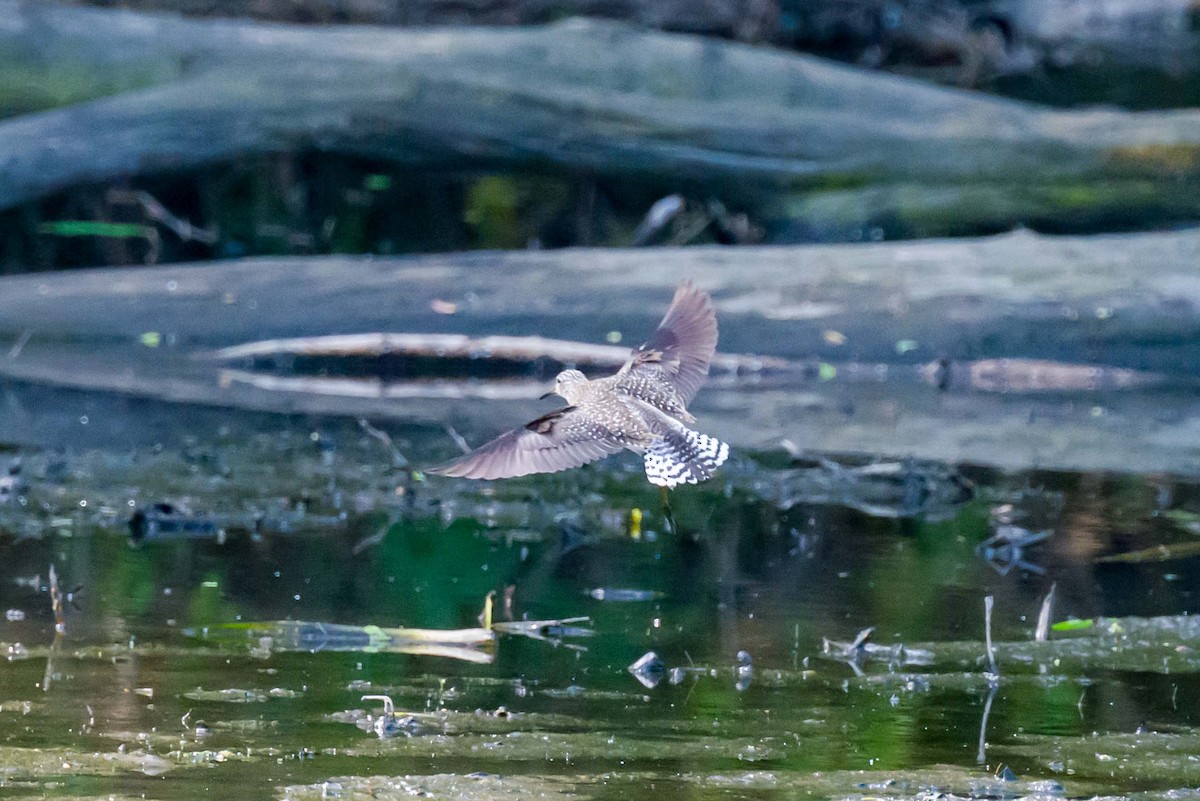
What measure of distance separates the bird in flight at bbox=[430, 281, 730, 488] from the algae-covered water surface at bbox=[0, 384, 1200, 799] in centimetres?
54

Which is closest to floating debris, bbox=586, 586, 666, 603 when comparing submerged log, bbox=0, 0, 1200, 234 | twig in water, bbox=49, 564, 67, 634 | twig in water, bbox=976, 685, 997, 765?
twig in water, bbox=976, 685, 997, 765

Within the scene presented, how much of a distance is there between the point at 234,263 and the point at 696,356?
5.87 meters

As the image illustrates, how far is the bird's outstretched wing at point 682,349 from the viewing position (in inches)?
214

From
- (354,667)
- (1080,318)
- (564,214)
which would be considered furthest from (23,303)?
(354,667)

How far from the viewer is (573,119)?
10828 millimetres

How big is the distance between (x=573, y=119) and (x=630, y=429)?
20.4 ft

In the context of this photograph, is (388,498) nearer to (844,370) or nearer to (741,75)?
(844,370)

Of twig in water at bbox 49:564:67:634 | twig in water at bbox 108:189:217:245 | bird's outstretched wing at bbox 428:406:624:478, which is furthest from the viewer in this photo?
twig in water at bbox 108:189:217:245

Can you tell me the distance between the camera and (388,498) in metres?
7.27

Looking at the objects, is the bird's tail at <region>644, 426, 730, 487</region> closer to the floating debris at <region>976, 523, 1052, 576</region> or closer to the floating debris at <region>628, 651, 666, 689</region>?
the floating debris at <region>628, 651, 666, 689</region>

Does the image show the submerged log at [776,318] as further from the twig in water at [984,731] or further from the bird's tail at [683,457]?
the twig in water at [984,731]

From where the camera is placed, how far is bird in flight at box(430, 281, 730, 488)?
466 cm

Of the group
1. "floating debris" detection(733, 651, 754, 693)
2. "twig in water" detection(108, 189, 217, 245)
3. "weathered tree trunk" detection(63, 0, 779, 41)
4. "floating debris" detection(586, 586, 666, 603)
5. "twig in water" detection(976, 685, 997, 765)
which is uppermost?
"weathered tree trunk" detection(63, 0, 779, 41)

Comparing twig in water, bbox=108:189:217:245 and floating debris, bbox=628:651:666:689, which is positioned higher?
twig in water, bbox=108:189:217:245
